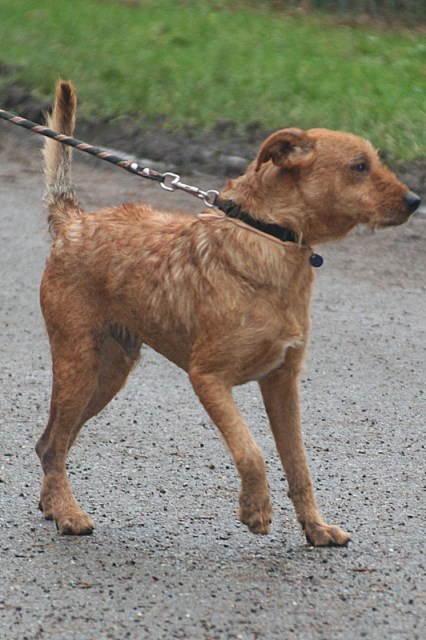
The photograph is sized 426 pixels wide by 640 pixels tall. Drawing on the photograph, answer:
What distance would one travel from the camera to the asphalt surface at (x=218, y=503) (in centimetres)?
450

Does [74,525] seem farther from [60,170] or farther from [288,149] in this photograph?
[288,149]

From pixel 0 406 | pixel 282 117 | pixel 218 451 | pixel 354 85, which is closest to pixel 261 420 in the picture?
pixel 218 451

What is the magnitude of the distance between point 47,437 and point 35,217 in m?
5.89

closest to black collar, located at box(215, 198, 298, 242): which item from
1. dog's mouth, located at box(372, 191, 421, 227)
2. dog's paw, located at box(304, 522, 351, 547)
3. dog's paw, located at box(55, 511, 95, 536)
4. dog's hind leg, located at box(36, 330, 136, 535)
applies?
dog's mouth, located at box(372, 191, 421, 227)

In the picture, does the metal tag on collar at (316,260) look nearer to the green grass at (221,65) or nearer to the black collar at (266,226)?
the black collar at (266,226)

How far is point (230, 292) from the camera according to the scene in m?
5.00

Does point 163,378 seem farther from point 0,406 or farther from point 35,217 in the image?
point 35,217

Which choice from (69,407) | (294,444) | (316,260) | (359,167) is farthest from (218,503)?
(359,167)

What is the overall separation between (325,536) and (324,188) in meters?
1.32

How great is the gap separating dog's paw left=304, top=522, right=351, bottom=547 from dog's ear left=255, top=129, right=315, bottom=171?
1375mm

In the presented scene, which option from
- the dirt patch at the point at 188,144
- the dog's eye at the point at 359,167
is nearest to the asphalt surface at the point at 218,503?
the dog's eye at the point at 359,167

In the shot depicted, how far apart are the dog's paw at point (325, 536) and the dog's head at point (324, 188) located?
1.09 meters

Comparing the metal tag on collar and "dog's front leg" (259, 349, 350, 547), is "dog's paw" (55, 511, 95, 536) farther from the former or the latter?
the metal tag on collar

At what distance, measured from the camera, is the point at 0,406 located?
7.01 meters
